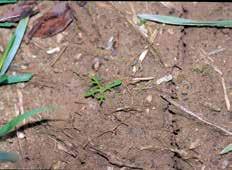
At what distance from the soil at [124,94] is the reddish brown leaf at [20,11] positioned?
4 centimetres

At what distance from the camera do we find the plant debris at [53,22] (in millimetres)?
2562

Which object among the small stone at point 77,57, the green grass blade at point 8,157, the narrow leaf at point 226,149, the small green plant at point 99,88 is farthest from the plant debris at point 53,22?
the narrow leaf at point 226,149

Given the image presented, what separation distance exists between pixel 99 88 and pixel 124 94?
133 mm

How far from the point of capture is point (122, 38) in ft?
8.37

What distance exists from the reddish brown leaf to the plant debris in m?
0.07

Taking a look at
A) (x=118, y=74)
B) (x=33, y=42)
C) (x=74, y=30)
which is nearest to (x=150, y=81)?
(x=118, y=74)

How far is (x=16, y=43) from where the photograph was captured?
2514mm

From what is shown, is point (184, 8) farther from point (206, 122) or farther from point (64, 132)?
point (64, 132)

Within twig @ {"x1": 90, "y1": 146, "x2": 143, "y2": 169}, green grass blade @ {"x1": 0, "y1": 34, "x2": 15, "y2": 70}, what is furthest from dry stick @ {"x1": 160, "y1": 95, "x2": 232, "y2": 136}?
green grass blade @ {"x1": 0, "y1": 34, "x2": 15, "y2": 70}

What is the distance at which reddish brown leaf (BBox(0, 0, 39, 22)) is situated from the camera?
2.57 meters

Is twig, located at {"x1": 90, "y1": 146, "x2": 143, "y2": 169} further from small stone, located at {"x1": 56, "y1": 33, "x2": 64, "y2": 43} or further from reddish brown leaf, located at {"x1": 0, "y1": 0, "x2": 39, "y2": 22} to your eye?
reddish brown leaf, located at {"x1": 0, "y1": 0, "x2": 39, "y2": 22}

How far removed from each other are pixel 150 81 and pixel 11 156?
80cm

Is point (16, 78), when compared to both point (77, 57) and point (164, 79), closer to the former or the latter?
point (77, 57)

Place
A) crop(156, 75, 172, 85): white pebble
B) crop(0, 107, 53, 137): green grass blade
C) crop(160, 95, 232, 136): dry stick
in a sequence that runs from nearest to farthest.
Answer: crop(0, 107, 53, 137): green grass blade → crop(160, 95, 232, 136): dry stick → crop(156, 75, 172, 85): white pebble
